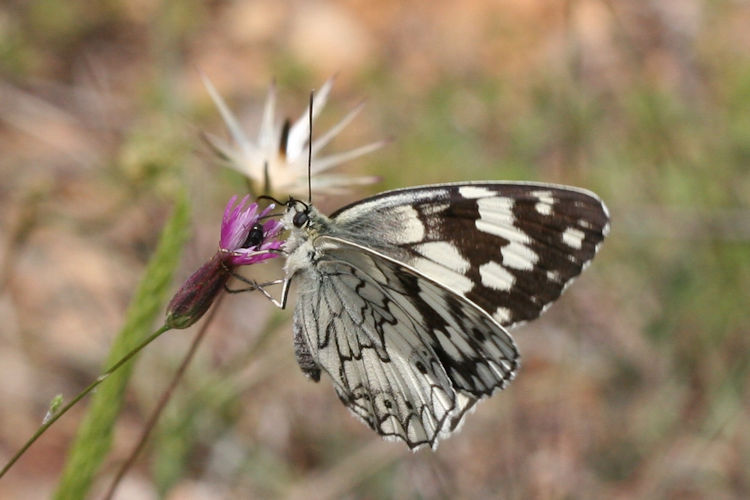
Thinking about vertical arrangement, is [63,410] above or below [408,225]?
below

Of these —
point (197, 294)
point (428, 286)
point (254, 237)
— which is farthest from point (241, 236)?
point (428, 286)

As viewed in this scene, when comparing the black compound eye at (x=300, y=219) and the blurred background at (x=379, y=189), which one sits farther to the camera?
the blurred background at (x=379, y=189)

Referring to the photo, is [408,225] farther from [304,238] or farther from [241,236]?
[241,236]

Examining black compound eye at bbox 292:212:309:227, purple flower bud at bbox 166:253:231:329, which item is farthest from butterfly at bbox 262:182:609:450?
purple flower bud at bbox 166:253:231:329

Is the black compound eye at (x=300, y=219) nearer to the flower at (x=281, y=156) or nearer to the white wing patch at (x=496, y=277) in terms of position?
the flower at (x=281, y=156)

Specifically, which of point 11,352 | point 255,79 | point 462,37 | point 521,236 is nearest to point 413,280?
point 521,236

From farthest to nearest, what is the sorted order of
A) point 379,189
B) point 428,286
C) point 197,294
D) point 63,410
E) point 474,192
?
point 379,189 < point 474,192 < point 428,286 < point 197,294 < point 63,410

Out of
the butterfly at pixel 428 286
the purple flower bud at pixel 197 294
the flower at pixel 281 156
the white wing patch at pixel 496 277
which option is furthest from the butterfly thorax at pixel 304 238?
the white wing patch at pixel 496 277
